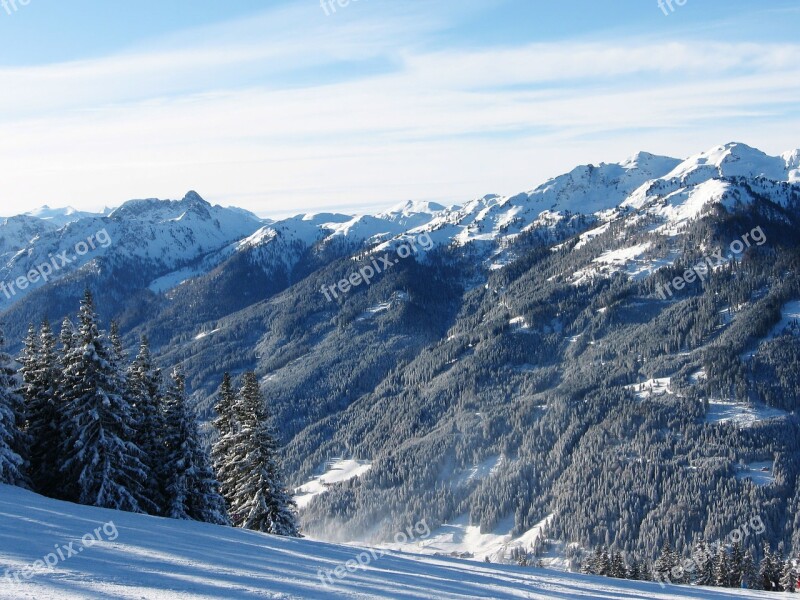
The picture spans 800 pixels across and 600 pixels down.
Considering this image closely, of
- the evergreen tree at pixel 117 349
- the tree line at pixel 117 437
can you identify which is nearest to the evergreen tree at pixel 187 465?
the tree line at pixel 117 437

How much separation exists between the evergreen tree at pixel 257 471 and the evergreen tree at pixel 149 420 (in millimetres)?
5253

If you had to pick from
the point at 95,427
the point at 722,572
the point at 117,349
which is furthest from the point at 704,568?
the point at 95,427

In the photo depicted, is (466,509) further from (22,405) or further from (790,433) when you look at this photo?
(22,405)

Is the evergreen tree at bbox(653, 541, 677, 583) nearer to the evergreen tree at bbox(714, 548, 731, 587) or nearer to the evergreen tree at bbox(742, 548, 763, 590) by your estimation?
the evergreen tree at bbox(714, 548, 731, 587)

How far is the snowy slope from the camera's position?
54.4 feet

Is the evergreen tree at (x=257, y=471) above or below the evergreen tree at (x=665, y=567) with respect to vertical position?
above

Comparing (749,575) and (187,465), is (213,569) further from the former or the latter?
(749,575)

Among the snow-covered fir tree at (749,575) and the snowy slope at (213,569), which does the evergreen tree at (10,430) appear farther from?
the snow-covered fir tree at (749,575)

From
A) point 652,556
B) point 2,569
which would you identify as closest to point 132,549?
point 2,569

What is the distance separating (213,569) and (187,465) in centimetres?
2447

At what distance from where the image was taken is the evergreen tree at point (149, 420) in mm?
42281

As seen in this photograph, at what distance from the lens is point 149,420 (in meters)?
43.4

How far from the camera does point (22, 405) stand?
4016cm

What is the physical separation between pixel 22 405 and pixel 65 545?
76.5ft
